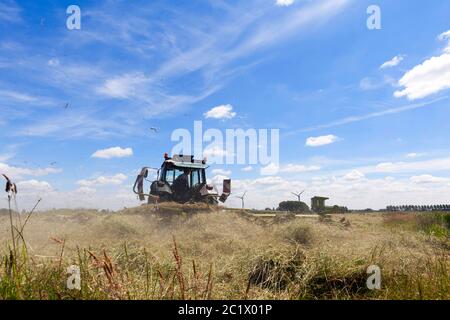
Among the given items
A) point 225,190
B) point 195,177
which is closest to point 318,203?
point 225,190

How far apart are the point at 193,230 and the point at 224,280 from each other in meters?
5.47

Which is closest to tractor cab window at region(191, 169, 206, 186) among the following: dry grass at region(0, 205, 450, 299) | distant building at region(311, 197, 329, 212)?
dry grass at region(0, 205, 450, 299)

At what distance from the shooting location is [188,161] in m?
15.2

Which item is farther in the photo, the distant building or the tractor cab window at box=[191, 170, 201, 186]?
the distant building

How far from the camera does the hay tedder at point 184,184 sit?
1430cm

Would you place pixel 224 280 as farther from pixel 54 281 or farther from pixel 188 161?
pixel 188 161

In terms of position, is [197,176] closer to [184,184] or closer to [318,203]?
[184,184]

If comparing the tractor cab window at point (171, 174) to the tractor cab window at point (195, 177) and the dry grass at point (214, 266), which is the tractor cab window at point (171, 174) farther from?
the dry grass at point (214, 266)

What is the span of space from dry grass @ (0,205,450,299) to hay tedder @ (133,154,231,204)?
3.13 m

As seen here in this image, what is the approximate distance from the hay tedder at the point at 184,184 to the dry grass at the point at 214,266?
A: 3.13 m

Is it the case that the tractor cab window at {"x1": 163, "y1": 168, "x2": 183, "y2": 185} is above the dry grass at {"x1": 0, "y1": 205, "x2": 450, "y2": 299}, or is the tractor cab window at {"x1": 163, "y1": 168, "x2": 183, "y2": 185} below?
above

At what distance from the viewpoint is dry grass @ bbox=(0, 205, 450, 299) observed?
8.79 feet

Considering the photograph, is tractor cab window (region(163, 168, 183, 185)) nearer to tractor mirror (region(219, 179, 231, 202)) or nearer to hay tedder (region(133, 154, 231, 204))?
hay tedder (region(133, 154, 231, 204))
